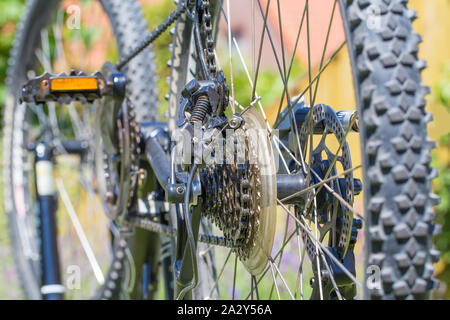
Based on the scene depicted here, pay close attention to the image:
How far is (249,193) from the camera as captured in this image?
3.44 ft

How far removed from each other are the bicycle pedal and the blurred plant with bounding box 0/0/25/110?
2.97m

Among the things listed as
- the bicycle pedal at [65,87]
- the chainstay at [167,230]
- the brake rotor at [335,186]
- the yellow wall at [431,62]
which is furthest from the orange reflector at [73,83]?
the yellow wall at [431,62]

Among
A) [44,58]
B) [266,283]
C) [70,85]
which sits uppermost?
[44,58]

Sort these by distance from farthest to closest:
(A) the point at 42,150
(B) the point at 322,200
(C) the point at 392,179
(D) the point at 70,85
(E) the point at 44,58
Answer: (E) the point at 44,58
(A) the point at 42,150
(D) the point at 70,85
(B) the point at 322,200
(C) the point at 392,179

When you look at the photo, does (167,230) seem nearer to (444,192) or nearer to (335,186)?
(335,186)

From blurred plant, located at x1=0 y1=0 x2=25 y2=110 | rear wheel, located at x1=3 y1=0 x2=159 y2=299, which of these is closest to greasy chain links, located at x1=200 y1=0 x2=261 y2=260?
rear wheel, located at x1=3 y1=0 x2=159 y2=299

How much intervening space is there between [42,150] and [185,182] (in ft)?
3.42

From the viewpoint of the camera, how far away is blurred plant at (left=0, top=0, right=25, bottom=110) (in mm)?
4348

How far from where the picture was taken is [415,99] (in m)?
0.79

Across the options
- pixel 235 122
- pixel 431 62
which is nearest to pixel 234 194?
pixel 235 122

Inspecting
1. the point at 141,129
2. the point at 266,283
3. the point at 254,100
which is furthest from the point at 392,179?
the point at 266,283

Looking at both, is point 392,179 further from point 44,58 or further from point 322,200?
point 44,58

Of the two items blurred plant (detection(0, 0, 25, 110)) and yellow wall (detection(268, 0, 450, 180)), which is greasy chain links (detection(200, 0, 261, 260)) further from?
blurred plant (detection(0, 0, 25, 110))

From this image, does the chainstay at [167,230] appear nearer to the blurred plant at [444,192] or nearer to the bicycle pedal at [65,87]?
the bicycle pedal at [65,87]
